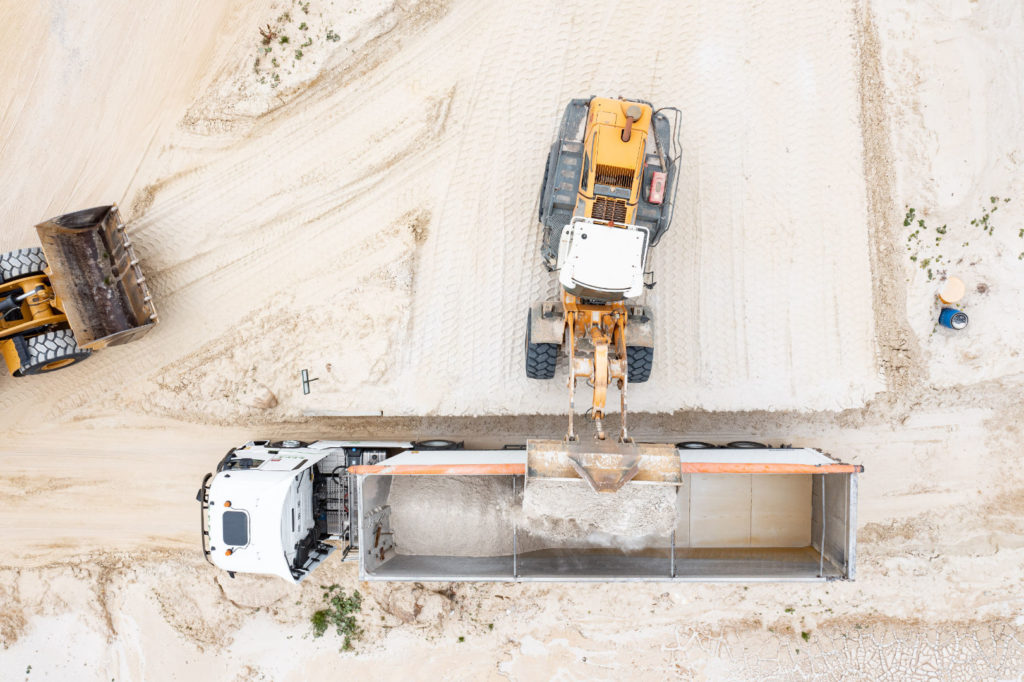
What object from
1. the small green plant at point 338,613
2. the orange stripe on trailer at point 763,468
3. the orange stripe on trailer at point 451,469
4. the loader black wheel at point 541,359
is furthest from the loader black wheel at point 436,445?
the orange stripe on trailer at point 763,468

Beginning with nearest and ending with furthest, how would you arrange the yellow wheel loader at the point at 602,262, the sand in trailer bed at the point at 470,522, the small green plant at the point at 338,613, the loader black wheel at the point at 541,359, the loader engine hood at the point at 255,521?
the yellow wheel loader at the point at 602,262 → the loader engine hood at the point at 255,521 → the sand in trailer bed at the point at 470,522 → the loader black wheel at the point at 541,359 → the small green plant at the point at 338,613

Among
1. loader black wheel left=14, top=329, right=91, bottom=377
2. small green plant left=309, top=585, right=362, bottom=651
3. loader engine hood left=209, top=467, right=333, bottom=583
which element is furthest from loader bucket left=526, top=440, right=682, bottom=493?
loader black wheel left=14, top=329, right=91, bottom=377

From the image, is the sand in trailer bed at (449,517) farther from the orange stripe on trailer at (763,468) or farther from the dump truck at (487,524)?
the orange stripe on trailer at (763,468)

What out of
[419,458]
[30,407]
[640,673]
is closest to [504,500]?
[419,458]

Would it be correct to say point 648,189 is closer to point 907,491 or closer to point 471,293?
point 471,293

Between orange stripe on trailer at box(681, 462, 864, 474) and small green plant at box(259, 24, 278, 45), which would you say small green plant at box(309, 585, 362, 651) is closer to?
orange stripe on trailer at box(681, 462, 864, 474)

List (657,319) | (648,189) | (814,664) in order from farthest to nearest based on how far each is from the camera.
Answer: (814,664)
(657,319)
(648,189)
